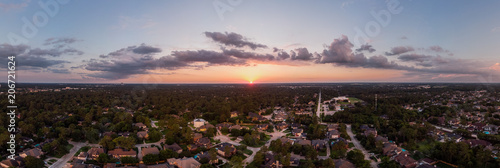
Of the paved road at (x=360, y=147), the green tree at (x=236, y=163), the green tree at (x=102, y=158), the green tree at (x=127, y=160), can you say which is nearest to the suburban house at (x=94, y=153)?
the green tree at (x=102, y=158)

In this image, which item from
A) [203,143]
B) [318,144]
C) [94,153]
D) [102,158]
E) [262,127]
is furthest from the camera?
[262,127]

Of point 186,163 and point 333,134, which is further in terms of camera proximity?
point 333,134

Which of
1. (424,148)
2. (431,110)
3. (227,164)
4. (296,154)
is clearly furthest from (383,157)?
(431,110)

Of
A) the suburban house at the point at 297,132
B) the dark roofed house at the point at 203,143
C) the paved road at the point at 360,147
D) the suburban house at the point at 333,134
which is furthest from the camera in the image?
the suburban house at the point at 297,132

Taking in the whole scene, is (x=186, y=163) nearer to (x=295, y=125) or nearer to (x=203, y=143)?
(x=203, y=143)

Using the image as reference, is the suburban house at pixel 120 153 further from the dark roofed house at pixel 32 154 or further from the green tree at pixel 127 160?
the dark roofed house at pixel 32 154

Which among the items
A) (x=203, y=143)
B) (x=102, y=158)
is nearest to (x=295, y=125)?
(x=203, y=143)

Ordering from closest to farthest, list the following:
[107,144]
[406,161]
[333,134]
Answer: [406,161] < [107,144] < [333,134]

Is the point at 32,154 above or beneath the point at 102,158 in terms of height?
above

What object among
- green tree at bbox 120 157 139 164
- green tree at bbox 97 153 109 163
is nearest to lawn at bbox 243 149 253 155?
green tree at bbox 120 157 139 164

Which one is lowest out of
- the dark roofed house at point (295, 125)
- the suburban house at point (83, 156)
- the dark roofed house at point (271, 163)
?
the dark roofed house at point (271, 163)

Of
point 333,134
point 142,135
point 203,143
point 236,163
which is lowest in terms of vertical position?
point 236,163
